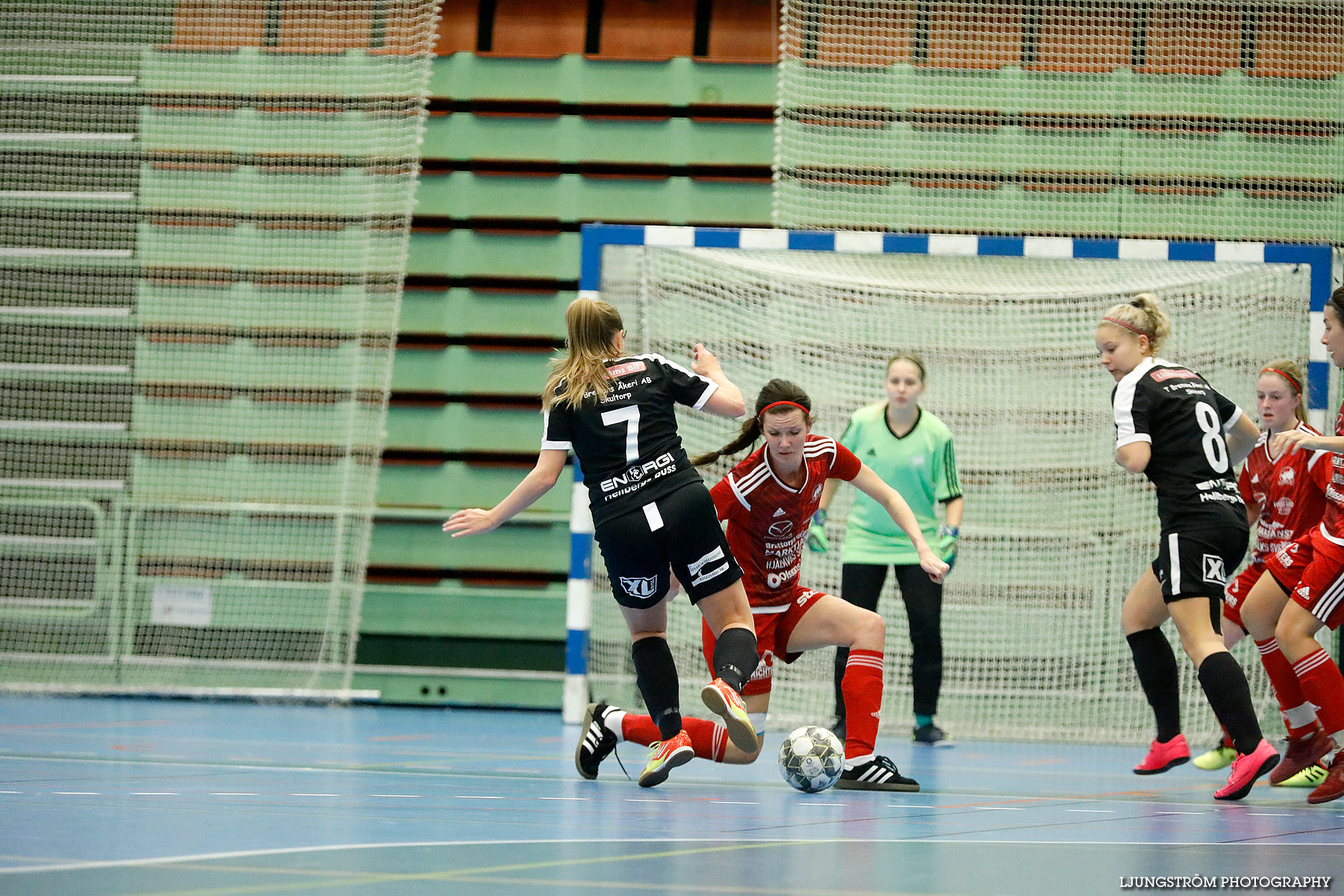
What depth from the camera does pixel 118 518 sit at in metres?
8.62

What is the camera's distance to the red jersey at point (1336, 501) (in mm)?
4796

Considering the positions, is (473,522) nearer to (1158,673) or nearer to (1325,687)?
(1158,673)

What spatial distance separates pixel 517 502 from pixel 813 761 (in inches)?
46.8

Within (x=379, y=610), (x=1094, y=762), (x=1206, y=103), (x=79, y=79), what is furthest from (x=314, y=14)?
(x=1094, y=762)

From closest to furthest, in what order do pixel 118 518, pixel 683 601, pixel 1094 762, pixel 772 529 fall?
pixel 772 529, pixel 1094 762, pixel 683 601, pixel 118 518

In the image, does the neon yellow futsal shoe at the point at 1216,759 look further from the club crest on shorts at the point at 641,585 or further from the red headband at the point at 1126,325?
the club crest on shorts at the point at 641,585

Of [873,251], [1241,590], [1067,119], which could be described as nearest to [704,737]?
[1241,590]

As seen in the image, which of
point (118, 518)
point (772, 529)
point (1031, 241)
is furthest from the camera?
point (118, 518)

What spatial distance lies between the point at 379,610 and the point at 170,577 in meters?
1.23

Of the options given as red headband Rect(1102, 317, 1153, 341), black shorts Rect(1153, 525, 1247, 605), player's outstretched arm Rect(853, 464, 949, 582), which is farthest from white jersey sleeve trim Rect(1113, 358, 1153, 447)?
player's outstretched arm Rect(853, 464, 949, 582)

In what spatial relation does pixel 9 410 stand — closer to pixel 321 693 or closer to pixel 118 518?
pixel 118 518

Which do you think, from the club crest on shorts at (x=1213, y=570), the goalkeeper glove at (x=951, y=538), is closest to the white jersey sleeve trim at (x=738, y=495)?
the club crest on shorts at (x=1213, y=570)

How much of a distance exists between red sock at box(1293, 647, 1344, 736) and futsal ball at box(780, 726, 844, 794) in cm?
156

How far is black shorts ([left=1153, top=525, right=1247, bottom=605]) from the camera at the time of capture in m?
4.81
